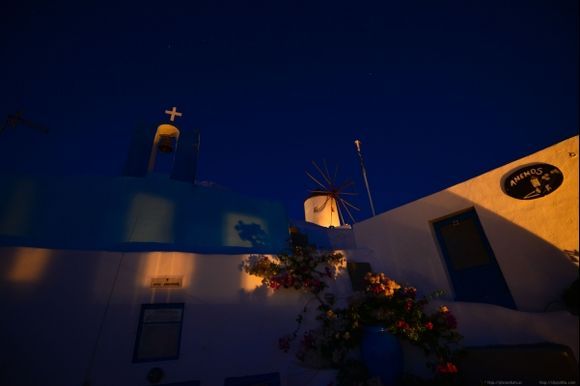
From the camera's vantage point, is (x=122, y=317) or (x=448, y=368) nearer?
(x=448, y=368)

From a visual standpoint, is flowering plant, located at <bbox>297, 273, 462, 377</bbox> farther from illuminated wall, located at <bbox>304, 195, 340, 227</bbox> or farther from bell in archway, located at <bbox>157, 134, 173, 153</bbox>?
illuminated wall, located at <bbox>304, 195, 340, 227</bbox>

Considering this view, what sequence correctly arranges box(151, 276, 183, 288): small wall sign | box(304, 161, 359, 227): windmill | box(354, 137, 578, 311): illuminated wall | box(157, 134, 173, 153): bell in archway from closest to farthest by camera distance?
box(354, 137, 578, 311): illuminated wall < box(151, 276, 183, 288): small wall sign < box(157, 134, 173, 153): bell in archway < box(304, 161, 359, 227): windmill

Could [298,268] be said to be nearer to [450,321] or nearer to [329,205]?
[450,321]

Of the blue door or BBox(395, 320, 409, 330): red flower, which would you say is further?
the blue door

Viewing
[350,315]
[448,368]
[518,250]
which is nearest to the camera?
[448,368]

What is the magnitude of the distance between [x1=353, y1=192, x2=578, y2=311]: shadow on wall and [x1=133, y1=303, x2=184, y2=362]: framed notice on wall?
5170mm

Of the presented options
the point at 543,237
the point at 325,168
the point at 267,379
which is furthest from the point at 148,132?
the point at 325,168

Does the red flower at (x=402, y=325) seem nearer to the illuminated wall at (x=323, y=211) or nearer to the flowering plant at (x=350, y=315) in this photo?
the flowering plant at (x=350, y=315)

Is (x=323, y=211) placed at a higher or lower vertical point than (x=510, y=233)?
higher

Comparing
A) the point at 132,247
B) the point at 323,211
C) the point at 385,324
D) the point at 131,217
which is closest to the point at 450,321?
the point at 385,324

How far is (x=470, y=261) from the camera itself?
6.39m

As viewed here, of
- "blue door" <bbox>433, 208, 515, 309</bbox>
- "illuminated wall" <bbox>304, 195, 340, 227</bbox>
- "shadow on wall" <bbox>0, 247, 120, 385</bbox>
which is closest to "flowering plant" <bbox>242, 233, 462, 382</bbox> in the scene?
"blue door" <bbox>433, 208, 515, 309</bbox>

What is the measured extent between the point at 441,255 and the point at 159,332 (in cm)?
621

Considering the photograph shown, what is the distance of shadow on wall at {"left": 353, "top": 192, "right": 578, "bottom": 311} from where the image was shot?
5.07 m
